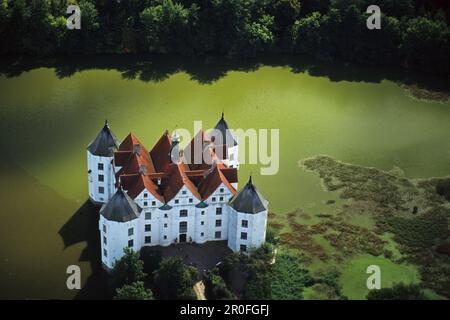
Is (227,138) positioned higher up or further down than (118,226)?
higher up

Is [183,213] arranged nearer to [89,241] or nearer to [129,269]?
[129,269]

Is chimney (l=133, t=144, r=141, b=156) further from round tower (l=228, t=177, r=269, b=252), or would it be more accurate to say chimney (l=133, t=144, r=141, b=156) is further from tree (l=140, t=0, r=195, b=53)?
tree (l=140, t=0, r=195, b=53)

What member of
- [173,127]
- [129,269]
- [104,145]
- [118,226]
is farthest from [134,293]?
[173,127]

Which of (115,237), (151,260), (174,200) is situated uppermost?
(174,200)

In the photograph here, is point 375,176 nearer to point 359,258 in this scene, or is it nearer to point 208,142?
point 359,258

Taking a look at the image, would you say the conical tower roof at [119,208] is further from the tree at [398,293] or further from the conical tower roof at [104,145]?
the tree at [398,293]

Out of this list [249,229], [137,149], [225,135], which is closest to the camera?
[249,229]
